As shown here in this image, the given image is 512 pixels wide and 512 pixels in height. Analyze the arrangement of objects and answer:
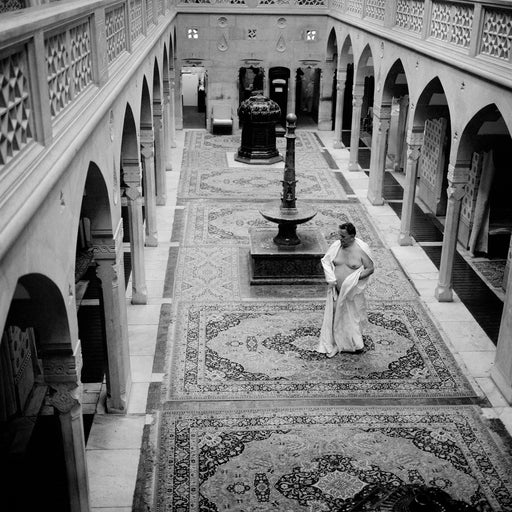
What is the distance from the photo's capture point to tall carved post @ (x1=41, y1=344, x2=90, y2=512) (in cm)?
467

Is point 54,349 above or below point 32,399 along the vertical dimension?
above

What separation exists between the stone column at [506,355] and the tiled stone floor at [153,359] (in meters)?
0.12

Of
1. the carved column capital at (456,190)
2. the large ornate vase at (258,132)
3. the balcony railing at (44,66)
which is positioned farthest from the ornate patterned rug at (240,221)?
the balcony railing at (44,66)

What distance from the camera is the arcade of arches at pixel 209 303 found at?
14.8 ft

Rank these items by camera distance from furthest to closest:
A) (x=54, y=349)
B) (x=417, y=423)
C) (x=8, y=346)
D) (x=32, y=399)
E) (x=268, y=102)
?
(x=268, y=102) → (x=32, y=399) → (x=417, y=423) → (x=8, y=346) → (x=54, y=349)

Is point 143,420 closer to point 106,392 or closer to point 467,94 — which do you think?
point 106,392

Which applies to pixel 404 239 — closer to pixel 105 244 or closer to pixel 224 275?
pixel 224 275

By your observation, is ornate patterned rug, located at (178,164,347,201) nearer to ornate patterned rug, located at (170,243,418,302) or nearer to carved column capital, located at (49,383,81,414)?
ornate patterned rug, located at (170,243,418,302)

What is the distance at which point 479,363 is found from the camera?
842 centimetres

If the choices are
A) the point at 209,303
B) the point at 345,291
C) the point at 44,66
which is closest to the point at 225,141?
the point at 209,303

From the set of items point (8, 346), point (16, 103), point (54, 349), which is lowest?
point (8, 346)

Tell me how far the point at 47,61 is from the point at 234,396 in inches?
176

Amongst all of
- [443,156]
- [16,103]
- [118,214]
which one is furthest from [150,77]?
[16,103]

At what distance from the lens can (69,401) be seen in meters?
4.79
